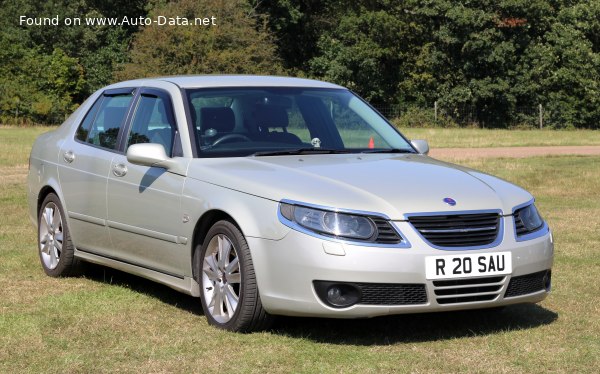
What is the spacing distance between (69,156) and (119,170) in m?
1.00

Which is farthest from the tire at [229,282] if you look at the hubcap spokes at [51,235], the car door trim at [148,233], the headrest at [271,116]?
the hubcap spokes at [51,235]

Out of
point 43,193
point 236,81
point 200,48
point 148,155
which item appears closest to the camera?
point 148,155

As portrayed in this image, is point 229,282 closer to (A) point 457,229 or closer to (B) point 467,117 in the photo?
(A) point 457,229

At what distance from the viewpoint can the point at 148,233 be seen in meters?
7.50

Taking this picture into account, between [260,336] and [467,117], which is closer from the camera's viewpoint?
[260,336]

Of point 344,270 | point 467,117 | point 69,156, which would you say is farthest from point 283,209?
point 467,117

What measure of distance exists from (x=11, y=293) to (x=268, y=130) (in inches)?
89.3

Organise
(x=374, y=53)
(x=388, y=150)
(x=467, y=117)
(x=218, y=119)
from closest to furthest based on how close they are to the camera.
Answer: (x=218, y=119) → (x=388, y=150) → (x=467, y=117) → (x=374, y=53)

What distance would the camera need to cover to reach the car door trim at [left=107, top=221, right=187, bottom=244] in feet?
23.5

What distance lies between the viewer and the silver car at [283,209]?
6.21 meters

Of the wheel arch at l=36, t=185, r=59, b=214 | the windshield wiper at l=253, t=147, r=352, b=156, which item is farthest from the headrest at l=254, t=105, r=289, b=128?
the wheel arch at l=36, t=185, r=59, b=214

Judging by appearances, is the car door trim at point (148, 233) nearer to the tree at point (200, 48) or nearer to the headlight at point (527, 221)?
the headlight at point (527, 221)

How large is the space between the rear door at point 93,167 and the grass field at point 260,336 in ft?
1.40

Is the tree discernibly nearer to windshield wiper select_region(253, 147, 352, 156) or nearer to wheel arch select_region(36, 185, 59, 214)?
wheel arch select_region(36, 185, 59, 214)
